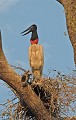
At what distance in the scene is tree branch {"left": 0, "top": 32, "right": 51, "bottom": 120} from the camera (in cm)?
754

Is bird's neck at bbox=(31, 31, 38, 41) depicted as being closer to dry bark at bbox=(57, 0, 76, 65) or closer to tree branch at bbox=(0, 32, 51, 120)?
dry bark at bbox=(57, 0, 76, 65)

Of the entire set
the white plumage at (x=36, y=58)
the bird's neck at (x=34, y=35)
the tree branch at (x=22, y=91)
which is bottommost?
the tree branch at (x=22, y=91)

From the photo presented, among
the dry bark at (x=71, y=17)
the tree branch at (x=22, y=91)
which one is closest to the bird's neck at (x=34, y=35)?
the dry bark at (x=71, y=17)

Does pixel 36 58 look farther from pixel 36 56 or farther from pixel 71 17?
pixel 71 17

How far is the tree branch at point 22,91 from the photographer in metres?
7.54

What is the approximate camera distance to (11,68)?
767 centimetres

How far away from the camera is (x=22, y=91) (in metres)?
7.50

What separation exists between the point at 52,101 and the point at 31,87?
501 mm

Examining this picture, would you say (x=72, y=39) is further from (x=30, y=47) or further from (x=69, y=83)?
(x=30, y=47)

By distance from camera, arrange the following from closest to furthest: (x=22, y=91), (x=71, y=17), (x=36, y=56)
Answer: (x=22, y=91)
(x=71, y=17)
(x=36, y=56)

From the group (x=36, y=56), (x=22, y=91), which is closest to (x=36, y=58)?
(x=36, y=56)

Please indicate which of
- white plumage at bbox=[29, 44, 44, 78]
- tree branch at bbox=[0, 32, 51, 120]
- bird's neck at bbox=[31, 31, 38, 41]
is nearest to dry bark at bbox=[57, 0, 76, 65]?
bird's neck at bbox=[31, 31, 38, 41]

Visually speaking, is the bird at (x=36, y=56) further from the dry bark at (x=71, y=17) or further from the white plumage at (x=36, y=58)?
the dry bark at (x=71, y=17)

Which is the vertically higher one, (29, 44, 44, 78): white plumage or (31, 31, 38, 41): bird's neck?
(31, 31, 38, 41): bird's neck
